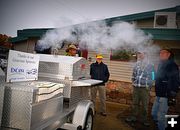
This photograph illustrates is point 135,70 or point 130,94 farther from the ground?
point 135,70

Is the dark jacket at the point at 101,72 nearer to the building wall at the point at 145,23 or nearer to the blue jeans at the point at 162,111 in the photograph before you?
the blue jeans at the point at 162,111

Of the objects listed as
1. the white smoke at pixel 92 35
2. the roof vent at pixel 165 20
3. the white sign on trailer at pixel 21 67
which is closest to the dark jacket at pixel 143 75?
the white smoke at pixel 92 35

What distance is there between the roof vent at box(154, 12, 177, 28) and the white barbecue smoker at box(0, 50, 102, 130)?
20.1 ft

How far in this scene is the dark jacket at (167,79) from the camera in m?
4.29

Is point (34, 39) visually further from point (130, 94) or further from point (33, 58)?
point (33, 58)

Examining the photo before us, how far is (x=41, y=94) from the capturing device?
2588 millimetres

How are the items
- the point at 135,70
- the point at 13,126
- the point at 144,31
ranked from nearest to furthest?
1. the point at 13,126
2. the point at 135,70
3. the point at 144,31

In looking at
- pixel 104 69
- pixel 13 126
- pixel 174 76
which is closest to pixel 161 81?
pixel 174 76

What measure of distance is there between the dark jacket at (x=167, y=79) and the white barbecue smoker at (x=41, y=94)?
1789mm

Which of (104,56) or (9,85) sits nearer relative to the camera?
(9,85)

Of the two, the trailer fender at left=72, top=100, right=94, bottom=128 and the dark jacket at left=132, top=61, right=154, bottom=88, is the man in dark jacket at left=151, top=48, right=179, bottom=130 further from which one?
the trailer fender at left=72, top=100, right=94, bottom=128

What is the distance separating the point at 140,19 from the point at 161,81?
5783 mm

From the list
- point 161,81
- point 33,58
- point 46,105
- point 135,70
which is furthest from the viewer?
point 135,70

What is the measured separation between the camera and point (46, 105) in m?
2.75
